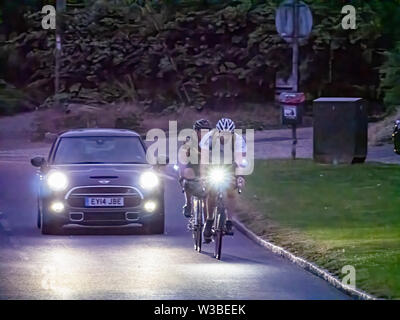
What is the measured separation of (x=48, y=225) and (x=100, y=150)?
1.77 meters

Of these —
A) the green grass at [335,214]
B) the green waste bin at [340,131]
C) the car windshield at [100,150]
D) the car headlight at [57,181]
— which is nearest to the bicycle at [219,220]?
the green grass at [335,214]

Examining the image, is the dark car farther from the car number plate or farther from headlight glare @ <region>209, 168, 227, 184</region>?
headlight glare @ <region>209, 168, 227, 184</region>

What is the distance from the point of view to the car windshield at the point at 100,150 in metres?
18.6

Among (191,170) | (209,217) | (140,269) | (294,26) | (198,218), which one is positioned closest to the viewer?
(140,269)

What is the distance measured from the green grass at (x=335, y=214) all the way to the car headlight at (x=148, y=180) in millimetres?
1458

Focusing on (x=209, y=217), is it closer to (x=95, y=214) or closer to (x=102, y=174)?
(x=95, y=214)

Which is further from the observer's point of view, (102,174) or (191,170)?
(102,174)

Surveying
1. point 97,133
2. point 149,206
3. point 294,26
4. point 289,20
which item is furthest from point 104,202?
point 289,20

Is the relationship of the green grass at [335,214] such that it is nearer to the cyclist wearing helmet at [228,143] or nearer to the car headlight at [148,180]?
the cyclist wearing helmet at [228,143]

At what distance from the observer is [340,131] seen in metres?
28.7

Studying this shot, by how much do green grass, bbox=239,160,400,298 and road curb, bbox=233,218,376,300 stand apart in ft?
0.34

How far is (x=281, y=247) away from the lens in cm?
1543

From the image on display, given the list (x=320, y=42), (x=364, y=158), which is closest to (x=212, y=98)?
(x=320, y=42)

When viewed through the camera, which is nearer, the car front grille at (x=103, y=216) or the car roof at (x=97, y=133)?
the car front grille at (x=103, y=216)
